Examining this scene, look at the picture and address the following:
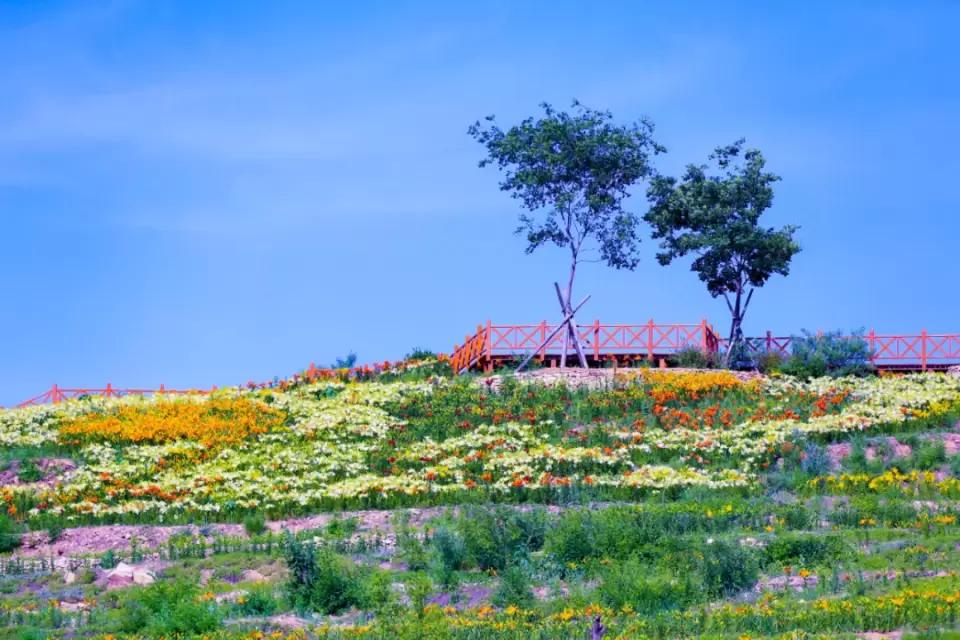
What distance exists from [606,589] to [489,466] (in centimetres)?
1084

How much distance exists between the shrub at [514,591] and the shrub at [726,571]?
83.5 inches

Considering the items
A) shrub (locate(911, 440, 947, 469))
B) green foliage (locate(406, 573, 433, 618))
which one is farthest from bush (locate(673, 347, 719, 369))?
green foliage (locate(406, 573, 433, 618))

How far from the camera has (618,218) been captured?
141 feet

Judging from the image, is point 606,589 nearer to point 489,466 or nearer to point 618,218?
point 489,466

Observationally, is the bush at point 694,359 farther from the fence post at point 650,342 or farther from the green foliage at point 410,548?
the green foliage at point 410,548

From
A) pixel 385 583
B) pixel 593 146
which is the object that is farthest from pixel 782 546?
pixel 593 146

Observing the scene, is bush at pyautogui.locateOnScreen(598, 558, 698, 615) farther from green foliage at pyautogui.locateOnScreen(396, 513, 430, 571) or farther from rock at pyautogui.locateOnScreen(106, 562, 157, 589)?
rock at pyautogui.locateOnScreen(106, 562, 157, 589)

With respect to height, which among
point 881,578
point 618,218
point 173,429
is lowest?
point 881,578

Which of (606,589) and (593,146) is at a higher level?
(593,146)

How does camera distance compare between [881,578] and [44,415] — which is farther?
[44,415]

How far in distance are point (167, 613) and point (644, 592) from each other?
532cm

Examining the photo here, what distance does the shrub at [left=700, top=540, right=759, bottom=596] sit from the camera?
16.3m

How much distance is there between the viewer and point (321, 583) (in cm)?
1631

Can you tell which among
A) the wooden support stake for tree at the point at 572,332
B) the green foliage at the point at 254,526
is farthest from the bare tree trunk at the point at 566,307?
the green foliage at the point at 254,526
